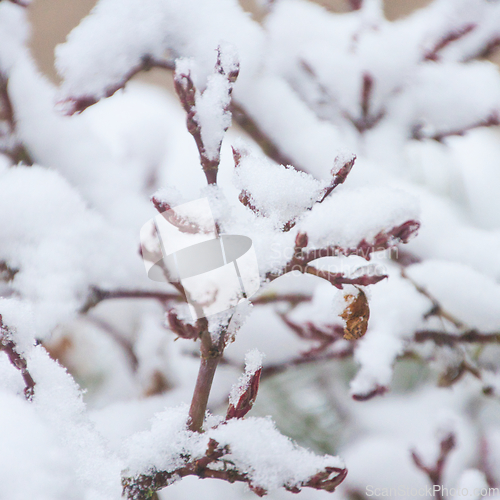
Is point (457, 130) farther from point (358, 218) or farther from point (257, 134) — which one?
point (358, 218)

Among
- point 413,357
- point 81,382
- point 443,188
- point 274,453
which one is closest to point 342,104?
point 443,188

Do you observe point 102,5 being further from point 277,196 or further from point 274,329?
point 274,329

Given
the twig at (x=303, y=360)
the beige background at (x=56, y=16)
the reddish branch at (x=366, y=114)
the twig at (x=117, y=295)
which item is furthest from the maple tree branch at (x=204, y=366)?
the beige background at (x=56, y=16)

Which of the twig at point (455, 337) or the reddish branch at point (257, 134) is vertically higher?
the reddish branch at point (257, 134)

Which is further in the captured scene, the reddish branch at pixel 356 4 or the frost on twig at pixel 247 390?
the reddish branch at pixel 356 4

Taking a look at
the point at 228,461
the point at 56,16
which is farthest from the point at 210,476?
the point at 56,16

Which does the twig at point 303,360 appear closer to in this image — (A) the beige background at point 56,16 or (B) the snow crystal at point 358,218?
(B) the snow crystal at point 358,218
